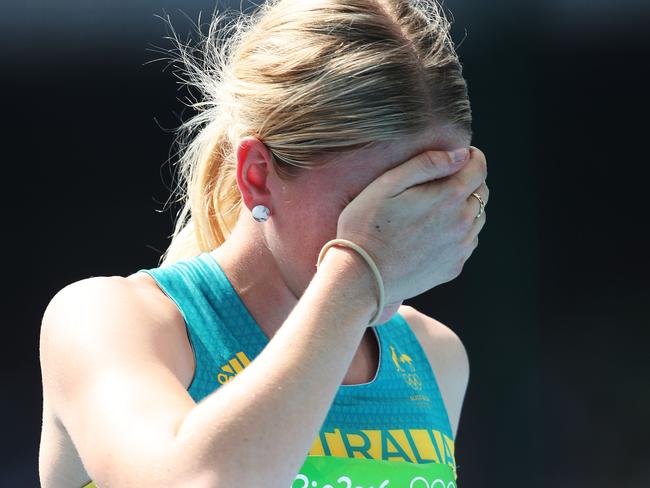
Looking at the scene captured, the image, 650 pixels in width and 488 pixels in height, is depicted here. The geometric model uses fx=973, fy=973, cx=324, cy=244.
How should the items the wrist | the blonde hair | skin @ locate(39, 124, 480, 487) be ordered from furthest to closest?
1. the blonde hair
2. skin @ locate(39, 124, 480, 487)
3. the wrist

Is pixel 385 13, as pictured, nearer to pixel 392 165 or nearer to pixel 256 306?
pixel 392 165

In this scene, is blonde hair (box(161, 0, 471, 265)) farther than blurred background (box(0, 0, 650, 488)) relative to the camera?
No

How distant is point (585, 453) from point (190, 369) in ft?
9.40

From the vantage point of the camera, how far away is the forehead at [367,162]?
1667 millimetres

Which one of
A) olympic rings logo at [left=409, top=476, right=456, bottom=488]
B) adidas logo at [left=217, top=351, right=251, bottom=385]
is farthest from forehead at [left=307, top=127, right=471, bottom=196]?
olympic rings logo at [left=409, top=476, right=456, bottom=488]

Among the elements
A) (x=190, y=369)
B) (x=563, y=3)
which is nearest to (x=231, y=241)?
(x=190, y=369)

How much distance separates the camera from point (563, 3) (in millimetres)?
4047

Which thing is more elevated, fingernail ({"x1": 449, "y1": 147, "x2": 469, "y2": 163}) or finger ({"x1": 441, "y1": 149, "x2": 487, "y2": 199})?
fingernail ({"x1": 449, "y1": 147, "x2": 469, "y2": 163})

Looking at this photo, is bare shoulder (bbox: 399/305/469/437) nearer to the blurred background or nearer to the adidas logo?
the adidas logo

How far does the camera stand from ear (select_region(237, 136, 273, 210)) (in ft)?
5.77

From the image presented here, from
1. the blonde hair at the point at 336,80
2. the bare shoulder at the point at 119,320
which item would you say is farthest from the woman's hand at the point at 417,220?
the bare shoulder at the point at 119,320

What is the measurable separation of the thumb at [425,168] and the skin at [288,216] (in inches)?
1.7

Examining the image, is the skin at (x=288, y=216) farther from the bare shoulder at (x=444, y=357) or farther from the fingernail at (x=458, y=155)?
the bare shoulder at (x=444, y=357)

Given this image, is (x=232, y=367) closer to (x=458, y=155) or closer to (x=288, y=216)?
(x=288, y=216)
